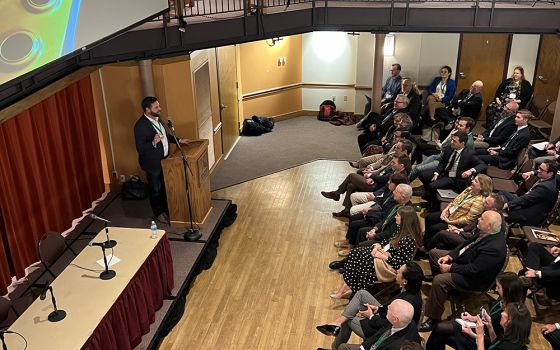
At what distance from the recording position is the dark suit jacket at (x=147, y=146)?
22.4 ft

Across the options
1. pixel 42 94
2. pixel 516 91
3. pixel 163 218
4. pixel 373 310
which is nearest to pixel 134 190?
pixel 163 218

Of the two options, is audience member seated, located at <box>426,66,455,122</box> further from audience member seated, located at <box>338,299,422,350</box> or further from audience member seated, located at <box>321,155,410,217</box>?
audience member seated, located at <box>338,299,422,350</box>

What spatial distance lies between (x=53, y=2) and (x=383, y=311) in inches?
147

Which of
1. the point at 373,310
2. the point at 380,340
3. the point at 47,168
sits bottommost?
the point at 373,310

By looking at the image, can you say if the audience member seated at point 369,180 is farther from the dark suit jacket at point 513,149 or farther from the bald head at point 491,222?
the dark suit jacket at point 513,149

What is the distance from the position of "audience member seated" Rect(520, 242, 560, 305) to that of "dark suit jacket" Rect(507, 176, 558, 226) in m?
0.75

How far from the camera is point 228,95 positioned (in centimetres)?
1030

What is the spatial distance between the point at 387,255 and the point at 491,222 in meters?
1.06

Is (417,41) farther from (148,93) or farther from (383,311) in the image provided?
(383,311)

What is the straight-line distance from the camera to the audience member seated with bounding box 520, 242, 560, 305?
17.6 feet

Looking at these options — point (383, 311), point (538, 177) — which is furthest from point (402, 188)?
point (538, 177)

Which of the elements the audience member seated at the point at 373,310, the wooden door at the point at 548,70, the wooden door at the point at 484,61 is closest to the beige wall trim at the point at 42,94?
the audience member seated at the point at 373,310

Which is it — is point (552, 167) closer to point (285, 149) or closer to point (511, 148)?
point (511, 148)

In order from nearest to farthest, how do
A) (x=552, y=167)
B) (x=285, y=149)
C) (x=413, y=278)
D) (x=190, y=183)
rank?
(x=413, y=278) < (x=552, y=167) < (x=190, y=183) < (x=285, y=149)
